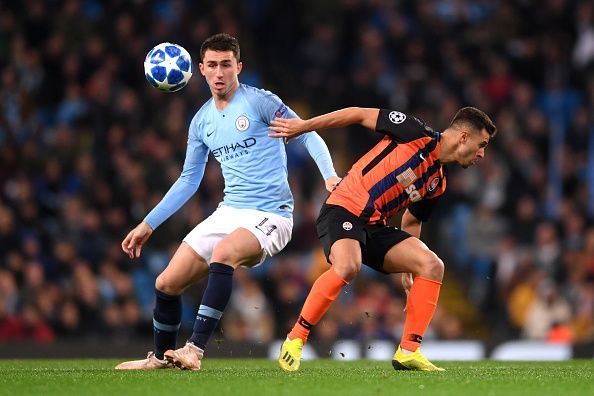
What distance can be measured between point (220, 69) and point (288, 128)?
83cm

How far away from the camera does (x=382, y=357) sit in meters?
11.1

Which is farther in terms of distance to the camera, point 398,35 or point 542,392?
point 398,35

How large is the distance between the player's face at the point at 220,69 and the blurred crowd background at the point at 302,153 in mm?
3963

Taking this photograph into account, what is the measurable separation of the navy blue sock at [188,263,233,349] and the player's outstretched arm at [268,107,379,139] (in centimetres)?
96

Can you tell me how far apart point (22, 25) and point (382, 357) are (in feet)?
21.2

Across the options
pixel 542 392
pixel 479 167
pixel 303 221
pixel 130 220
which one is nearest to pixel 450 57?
pixel 479 167

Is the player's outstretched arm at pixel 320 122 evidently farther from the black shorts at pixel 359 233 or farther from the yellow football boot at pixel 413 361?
the yellow football boot at pixel 413 361

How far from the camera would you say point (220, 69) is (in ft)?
26.2

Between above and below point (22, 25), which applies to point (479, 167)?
below

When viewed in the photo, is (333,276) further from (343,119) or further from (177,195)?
(177,195)

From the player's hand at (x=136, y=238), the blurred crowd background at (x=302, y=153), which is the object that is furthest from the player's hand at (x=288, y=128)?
the blurred crowd background at (x=302, y=153)

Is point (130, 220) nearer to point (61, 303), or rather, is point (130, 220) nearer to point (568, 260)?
point (61, 303)

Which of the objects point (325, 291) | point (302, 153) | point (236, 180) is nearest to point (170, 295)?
point (236, 180)

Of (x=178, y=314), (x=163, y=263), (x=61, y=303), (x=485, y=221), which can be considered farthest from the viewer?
(x=485, y=221)
